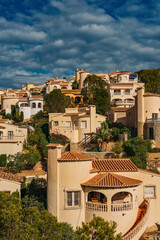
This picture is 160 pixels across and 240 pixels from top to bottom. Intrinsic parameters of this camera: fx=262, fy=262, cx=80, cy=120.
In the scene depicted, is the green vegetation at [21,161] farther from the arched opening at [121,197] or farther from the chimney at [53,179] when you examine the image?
the arched opening at [121,197]

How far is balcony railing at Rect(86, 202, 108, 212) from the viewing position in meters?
20.2

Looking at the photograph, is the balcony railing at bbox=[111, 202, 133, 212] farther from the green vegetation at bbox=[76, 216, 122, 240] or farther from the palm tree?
the palm tree

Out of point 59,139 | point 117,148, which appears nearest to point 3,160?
point 59,139

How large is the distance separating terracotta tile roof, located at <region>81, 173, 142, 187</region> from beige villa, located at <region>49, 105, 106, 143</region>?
70.4 feet

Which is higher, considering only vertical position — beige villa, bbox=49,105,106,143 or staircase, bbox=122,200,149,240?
beige villa, bbox=49,105,106,143

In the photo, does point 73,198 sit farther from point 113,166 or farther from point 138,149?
point 138,149

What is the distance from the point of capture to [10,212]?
15.9 metres

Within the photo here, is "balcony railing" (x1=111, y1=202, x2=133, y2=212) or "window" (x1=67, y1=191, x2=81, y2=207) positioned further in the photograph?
"window" (x1=67, y1=191, x2=81, y2=207)

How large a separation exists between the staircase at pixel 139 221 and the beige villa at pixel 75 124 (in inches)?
840

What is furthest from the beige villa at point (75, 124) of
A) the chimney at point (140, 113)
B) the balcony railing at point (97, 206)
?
the balcony railing at point (97, 206)

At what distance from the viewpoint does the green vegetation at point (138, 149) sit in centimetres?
3334

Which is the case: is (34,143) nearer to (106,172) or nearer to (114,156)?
(114,156)

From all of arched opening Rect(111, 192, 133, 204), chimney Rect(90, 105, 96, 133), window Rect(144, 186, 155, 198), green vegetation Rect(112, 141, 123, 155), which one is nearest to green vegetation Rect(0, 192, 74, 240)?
arched opening Rect(111, 192, 133, 204)

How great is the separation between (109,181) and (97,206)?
2129 mm
